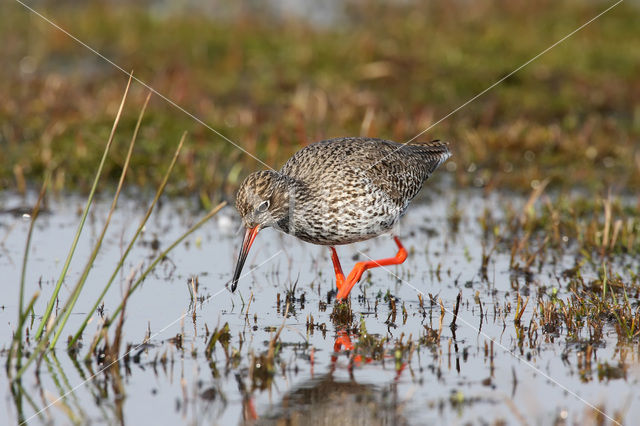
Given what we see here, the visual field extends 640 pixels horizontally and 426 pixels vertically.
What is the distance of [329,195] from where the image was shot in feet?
24.9

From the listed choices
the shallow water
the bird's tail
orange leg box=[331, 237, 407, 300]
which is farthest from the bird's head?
the bird's tail

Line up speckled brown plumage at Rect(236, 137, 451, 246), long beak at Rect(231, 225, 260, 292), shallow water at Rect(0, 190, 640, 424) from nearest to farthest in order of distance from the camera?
shallow water at Rect(0, 190, 640, 424) < long beak at Rect(231, 225, 260, 292) < speckled brown plumage at Rect(236, 137, 451, 246)

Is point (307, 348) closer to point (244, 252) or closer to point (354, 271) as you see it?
point (244, 252)

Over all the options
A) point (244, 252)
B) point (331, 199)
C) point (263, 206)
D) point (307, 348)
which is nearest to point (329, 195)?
point (331, 199)

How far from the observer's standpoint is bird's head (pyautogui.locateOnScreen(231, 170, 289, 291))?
732 cm

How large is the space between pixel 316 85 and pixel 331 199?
8.35m

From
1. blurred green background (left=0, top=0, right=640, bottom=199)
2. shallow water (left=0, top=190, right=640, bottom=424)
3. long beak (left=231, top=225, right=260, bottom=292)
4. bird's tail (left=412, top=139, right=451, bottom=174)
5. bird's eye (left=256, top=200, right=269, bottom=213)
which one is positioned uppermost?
blurred green background (left=0, top=0, right=640, bottom=199)

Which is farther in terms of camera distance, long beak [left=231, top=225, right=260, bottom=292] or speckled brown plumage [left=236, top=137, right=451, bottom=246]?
speckled brown plumage [left=236, top=137, right=451, bottom=246]

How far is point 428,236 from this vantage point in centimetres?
988

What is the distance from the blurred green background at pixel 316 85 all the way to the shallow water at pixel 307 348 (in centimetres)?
252

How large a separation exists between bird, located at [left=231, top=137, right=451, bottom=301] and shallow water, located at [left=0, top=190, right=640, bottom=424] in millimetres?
462

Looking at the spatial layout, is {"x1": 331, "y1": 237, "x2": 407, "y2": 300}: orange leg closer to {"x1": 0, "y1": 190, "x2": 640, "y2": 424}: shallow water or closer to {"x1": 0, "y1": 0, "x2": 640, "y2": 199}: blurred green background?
{"x1": 0, "y1": 190, "x2": 640, "y2": 424}: shallow water

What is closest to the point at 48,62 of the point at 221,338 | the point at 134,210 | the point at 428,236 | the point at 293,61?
the point at 293,61

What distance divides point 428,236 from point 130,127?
524 cm
